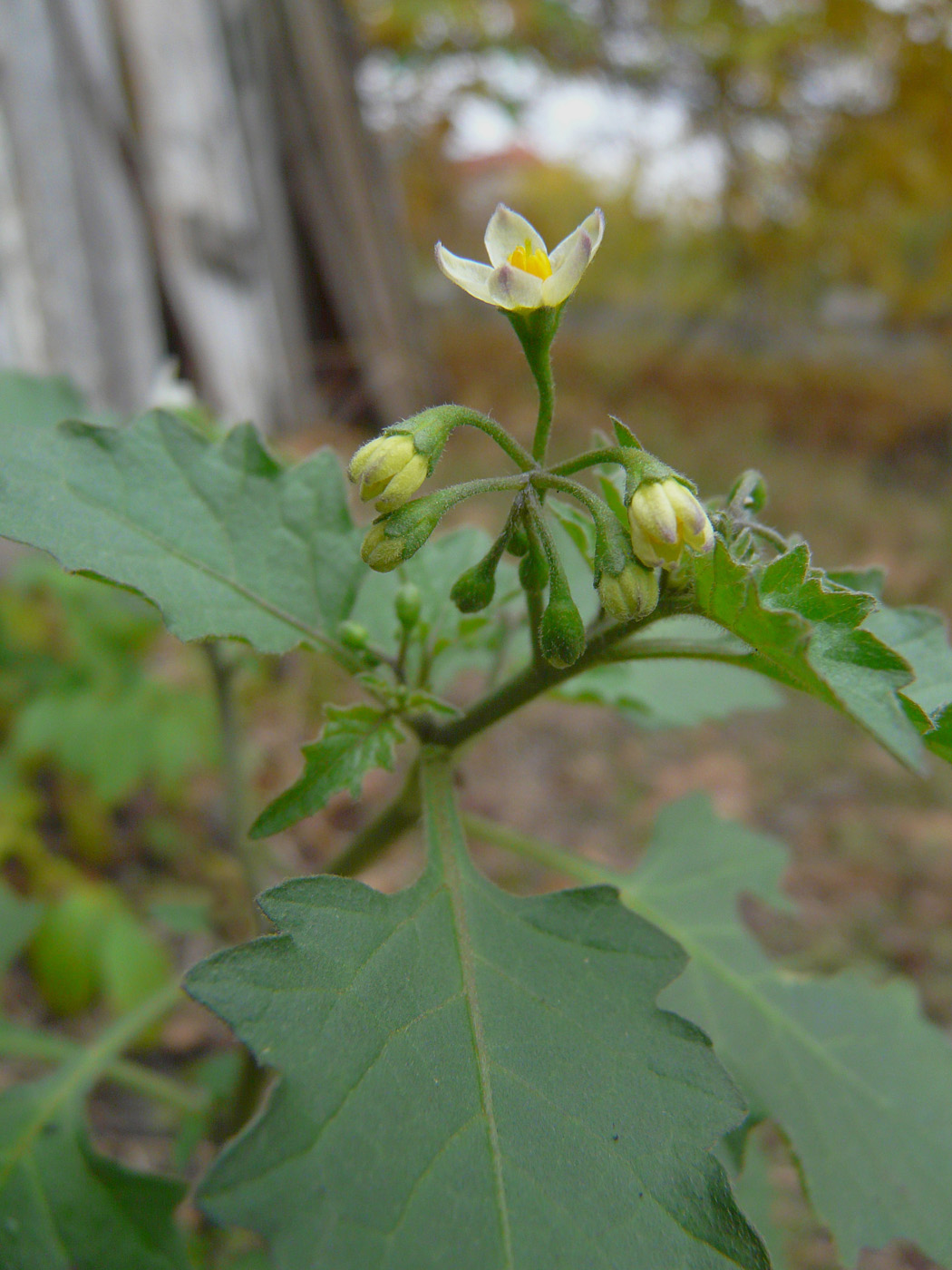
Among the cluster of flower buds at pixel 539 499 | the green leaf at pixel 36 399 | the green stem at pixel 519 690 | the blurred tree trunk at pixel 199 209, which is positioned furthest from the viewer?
the blurred tree trunk at pixel 199 209

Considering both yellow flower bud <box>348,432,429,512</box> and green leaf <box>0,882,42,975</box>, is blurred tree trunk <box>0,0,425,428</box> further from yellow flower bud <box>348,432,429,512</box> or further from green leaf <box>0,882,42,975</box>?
yellow flower bud <box>348,432,429,512</box>

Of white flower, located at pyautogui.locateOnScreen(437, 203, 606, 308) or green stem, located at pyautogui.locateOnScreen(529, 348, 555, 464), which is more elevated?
white flower, located at pyautogui.locateOnScreen(437, 203, 606, 308)

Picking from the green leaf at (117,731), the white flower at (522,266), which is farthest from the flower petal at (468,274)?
the green leaf at (117,731)

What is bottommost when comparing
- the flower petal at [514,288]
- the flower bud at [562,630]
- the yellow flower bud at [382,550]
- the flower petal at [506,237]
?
the flower bud at [562,630]

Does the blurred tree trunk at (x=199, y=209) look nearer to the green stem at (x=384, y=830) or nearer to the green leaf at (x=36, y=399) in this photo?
the green leaf at (x=36, y=399)

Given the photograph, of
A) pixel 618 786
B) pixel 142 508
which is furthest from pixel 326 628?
pixel 618 786

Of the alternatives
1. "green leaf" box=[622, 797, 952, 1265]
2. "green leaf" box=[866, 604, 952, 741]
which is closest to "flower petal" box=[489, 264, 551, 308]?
"green leaf" box=[866, 604, 952, 741]
